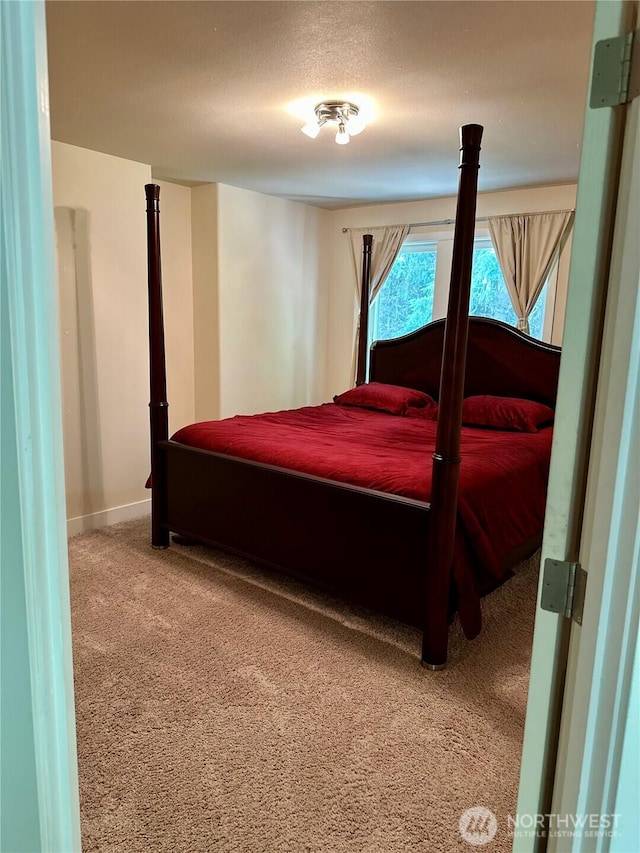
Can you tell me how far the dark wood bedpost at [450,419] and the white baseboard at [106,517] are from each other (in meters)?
2.51

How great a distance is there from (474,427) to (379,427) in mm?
673

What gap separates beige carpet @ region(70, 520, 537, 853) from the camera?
1.61 meters

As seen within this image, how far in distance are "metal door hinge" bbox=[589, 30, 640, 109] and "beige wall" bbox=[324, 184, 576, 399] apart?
3.76 metres

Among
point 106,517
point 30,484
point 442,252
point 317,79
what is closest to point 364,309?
point 442,252

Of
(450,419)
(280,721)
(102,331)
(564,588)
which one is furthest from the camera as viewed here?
(102,331)

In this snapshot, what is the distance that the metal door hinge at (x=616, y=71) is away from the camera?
2.48 feet

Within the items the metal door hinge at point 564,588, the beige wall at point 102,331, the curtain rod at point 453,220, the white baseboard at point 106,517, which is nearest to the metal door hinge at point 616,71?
the metal door hinge at point 564,588

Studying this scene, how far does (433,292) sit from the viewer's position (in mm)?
4980

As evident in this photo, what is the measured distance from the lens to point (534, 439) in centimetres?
346

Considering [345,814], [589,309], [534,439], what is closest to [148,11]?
[589,309]

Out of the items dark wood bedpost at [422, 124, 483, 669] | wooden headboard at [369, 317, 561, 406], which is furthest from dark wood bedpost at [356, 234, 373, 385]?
dark wood bedpost at [422, 124, 483, 669]

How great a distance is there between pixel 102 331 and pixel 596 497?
3.59 meters

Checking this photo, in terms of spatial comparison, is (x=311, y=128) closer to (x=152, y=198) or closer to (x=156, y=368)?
(x=152, y=198)

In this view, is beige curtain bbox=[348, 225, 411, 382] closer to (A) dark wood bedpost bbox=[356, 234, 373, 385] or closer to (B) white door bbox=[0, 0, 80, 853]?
(A) dark wood bedpost bbox=[356, 234, 373, 385]
